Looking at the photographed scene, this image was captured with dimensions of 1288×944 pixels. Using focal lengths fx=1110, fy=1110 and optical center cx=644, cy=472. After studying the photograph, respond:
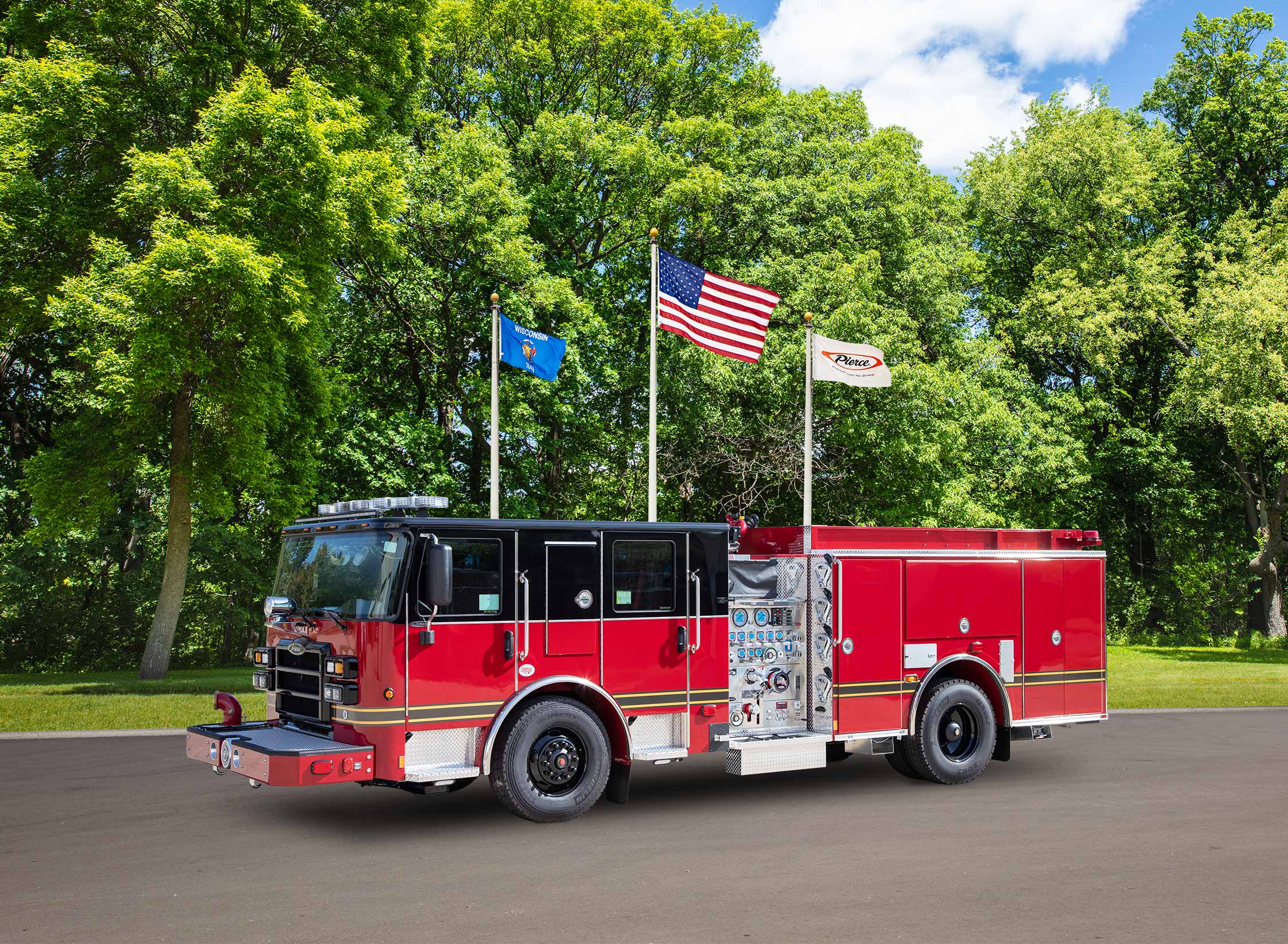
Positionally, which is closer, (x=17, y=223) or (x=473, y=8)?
(x=17, y=223)

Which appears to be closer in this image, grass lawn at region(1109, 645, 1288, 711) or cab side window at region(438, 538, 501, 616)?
cab side window at region(438, 538, 501, 616)

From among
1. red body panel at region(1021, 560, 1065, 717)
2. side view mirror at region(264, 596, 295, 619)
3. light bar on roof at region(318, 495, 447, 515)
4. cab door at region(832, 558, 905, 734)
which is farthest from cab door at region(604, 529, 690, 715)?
red body panel at region(1021, 560, 1065, 717)

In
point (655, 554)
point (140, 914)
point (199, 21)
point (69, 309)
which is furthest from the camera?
point (199, 21)

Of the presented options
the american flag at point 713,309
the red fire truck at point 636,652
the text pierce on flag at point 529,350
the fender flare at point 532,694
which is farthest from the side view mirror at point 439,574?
the american flag at point 713,309

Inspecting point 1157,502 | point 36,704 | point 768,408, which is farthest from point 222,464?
point 1157,502

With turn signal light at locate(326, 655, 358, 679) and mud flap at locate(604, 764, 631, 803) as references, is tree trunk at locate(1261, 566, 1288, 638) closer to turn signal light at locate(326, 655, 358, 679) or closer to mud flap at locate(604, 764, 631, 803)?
mud flap at locate(604, 764, 631, 803)

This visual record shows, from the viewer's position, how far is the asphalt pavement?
22.7 feet

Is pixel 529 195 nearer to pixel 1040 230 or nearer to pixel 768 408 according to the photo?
pixel 768 408

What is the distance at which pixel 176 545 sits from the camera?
24047 mm

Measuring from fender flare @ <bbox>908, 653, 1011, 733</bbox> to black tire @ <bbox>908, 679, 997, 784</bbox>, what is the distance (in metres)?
0.13

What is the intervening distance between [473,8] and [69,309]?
1806 cm

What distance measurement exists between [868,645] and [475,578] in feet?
14.3

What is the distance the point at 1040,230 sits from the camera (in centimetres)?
4272

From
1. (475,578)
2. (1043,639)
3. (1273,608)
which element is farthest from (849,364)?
(1273,608)
